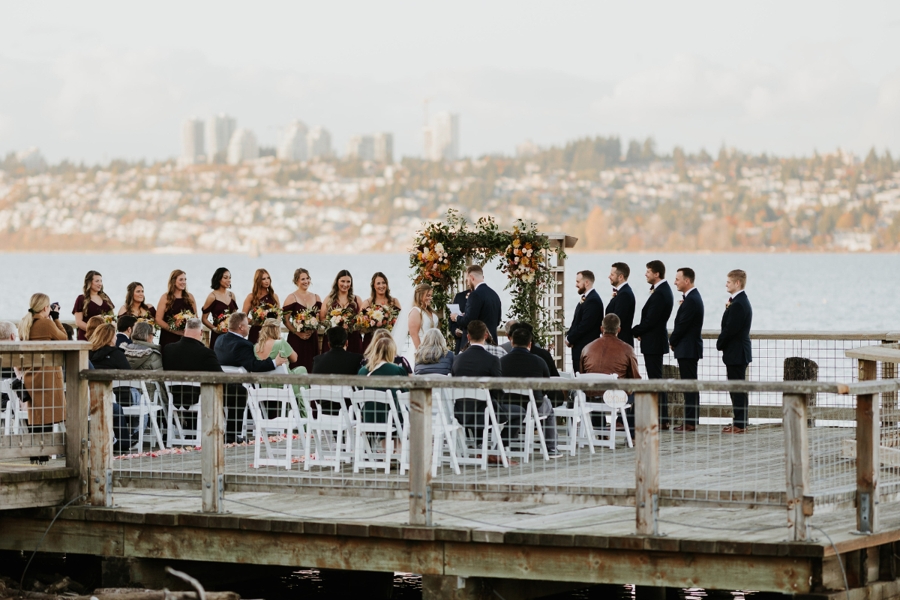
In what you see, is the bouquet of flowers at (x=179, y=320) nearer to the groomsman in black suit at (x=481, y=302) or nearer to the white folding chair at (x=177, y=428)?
the white folding chair at (x=177, y=428)

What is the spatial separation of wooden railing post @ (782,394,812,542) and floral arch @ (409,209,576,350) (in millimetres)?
7130

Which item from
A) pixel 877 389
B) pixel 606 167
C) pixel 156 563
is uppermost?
pixel 606 167

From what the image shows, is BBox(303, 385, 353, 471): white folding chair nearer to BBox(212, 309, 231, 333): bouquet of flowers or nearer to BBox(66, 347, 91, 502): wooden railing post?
BBox(66, 347, 91, 502): wooden railing post

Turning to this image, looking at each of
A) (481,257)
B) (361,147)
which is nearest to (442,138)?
(361,147)

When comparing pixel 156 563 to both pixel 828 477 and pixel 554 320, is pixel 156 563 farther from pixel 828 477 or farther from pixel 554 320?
pixel 554 320

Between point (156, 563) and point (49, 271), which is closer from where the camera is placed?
point (156, 563)

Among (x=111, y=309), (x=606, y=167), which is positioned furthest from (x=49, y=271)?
(x=111, y=309)

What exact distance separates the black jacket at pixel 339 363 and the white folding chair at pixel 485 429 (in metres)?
0.78

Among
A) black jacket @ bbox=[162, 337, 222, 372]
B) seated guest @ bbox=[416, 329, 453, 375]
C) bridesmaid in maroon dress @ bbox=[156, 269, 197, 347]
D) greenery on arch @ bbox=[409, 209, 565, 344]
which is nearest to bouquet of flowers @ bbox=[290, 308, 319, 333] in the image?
bridesmaid in maroon dress @ bbox=[156, 269, 197, 347]

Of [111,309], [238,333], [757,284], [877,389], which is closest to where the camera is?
[877,389]

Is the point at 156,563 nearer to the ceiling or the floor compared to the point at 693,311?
nearer to the floor

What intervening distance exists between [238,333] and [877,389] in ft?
20.6

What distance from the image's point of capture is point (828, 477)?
10.5 metres

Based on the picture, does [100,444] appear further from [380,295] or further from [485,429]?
[380,295]
